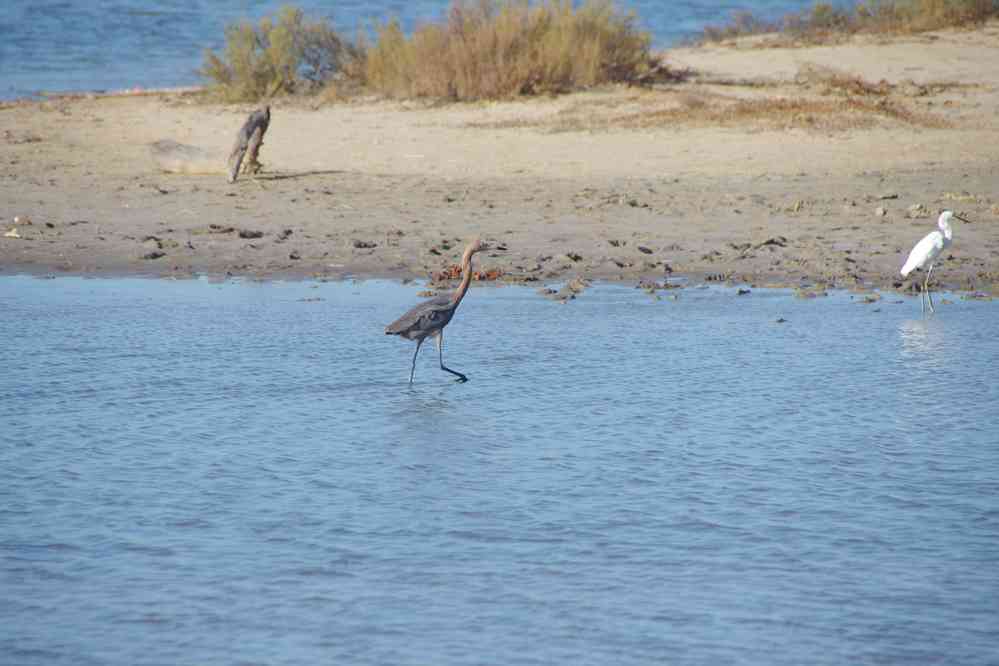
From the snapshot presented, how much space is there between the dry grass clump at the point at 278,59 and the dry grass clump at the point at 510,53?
1509 mm

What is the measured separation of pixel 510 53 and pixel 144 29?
24567 millimetres

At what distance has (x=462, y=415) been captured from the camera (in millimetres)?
8258

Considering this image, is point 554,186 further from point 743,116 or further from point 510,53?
point 510,53

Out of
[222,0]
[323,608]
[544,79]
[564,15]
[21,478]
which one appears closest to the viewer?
[323,608]

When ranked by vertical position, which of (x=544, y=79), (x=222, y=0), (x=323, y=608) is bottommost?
(x=323, y=608)

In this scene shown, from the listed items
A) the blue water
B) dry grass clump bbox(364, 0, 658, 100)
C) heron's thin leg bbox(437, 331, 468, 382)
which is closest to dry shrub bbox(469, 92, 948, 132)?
dry grass clump bbox(364, 0, 658, 100)

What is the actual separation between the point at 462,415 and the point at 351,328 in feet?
8.13

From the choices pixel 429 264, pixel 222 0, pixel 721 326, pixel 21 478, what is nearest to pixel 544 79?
pixel 429 264

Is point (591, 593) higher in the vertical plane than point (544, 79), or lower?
lower

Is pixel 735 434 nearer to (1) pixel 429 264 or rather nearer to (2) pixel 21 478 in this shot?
(2) pixel 21 478

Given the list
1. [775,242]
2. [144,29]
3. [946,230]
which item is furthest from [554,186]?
[144,29]

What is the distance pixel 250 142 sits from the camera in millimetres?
16469

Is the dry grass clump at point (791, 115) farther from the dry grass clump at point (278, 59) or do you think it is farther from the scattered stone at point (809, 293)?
the dry grass clump at point (278, 59)

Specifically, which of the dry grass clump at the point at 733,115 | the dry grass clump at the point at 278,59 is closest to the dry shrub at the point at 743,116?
the dry grass clump at the point at 733,115
